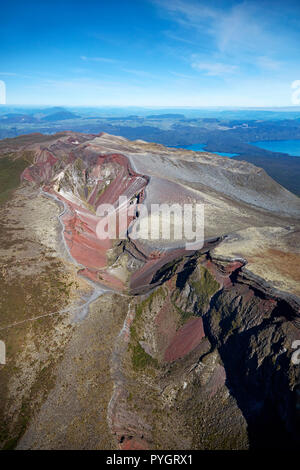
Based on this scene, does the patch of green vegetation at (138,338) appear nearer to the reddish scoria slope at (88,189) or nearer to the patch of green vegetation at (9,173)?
the reddish scoria slope at (88,189)

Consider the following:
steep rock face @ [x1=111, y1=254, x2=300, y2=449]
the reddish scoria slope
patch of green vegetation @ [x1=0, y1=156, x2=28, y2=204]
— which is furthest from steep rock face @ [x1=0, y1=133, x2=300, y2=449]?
patch of green vegetation @ [x1=0, y1=156, x2=28, y2=204]

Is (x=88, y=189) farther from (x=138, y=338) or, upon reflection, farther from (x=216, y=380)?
(x=216, y=380)

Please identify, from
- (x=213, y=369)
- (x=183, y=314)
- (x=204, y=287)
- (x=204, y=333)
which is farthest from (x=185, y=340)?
(x=204, y=287)

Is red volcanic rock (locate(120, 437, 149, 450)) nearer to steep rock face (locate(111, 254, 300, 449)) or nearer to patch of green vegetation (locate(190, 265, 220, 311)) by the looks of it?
steep rock face (locate(111, 254, 300, 449))

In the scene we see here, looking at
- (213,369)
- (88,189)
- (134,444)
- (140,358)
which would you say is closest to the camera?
(134,444)
